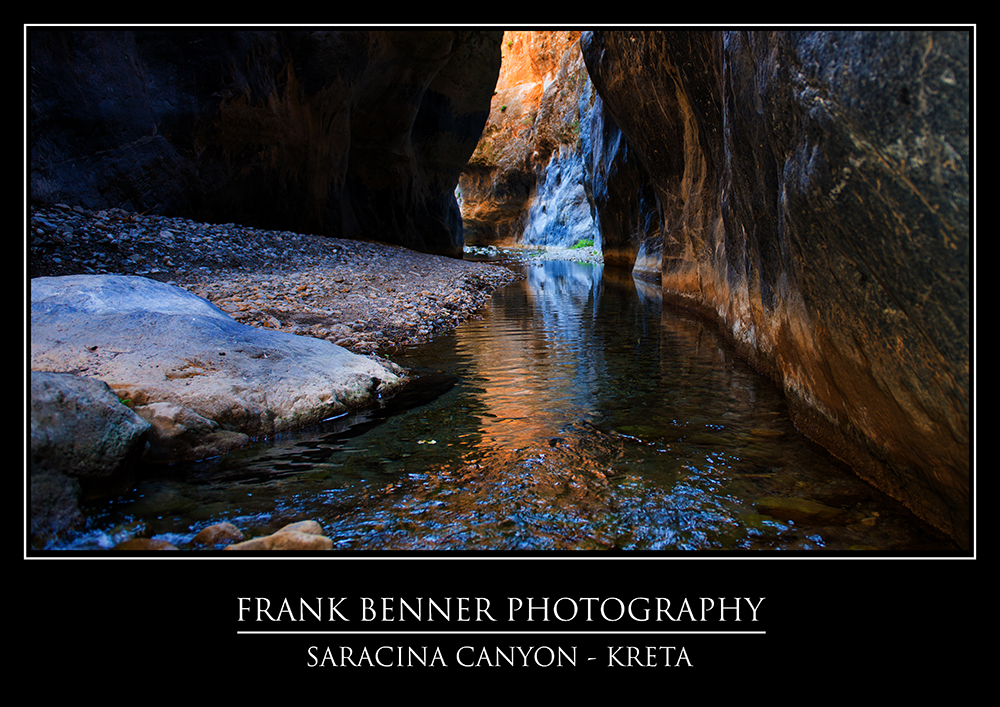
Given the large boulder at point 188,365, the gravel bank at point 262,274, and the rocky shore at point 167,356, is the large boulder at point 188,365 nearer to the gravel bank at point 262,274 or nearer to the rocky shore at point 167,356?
the rocky shore at point 167,356

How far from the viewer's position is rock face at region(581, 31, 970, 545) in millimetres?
1650

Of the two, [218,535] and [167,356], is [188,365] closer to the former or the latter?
[167,356]

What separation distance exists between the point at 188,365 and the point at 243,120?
10523 millimetres

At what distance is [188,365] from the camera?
11.6ft

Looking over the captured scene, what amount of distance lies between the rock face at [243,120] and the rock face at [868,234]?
657cm

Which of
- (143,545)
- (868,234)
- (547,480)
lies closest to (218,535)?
(143,545)

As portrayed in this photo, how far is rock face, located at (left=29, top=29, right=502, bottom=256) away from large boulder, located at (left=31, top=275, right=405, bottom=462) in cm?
315

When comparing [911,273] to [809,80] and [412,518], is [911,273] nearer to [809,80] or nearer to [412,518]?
[809,80]

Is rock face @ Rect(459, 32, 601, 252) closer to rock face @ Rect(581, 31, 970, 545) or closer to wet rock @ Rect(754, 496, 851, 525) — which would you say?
rock face @ Rect(581, 31, 970, 545)

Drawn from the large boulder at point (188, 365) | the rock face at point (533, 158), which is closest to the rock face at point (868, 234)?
the large boulder at point (188, 365)

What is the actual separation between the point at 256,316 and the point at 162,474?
4045 mm

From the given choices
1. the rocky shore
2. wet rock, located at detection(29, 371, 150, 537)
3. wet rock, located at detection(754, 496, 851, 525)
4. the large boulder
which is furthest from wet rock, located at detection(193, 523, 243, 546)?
wet rock, located at detection(754, 496, 851, 525)
